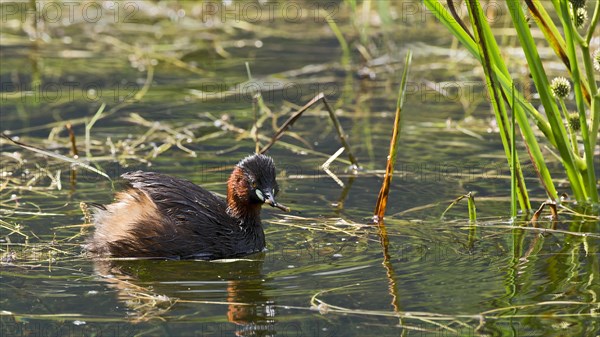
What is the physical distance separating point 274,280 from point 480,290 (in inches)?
39.8

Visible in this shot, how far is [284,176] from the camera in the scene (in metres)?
7.38

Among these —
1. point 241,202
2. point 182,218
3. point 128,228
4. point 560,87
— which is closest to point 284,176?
point 241,202

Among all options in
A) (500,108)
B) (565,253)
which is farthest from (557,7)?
(565,253)

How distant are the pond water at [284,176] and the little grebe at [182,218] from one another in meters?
0.14

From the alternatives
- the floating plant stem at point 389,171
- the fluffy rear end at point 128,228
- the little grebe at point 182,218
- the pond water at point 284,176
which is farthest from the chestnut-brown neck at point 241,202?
the floating plant stem at point 389,171

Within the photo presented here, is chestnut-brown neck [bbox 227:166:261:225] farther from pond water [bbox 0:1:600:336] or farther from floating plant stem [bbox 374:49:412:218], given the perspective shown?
floating plant stem [bbox 374:49:412:218]

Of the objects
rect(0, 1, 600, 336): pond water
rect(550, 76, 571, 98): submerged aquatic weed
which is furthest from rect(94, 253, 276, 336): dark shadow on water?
rect(550, 76, 571, 98): submerged aquatic weed

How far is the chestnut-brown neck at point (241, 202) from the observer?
610cm

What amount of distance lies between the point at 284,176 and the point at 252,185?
135cm

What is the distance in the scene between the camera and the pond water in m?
4.84

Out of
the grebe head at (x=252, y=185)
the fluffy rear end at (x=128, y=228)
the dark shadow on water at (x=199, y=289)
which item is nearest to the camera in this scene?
the dark shadow on water at (x=199, y=289)

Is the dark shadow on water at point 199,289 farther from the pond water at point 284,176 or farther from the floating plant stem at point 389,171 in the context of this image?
the floating plant stem at point 389,171

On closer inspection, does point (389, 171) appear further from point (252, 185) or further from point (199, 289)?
point (199, 289)

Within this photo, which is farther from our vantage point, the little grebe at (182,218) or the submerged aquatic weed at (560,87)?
the submerged aquatic weed at (560,87)
